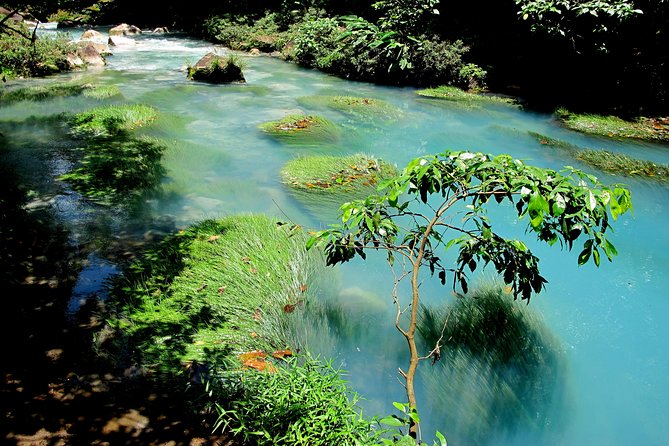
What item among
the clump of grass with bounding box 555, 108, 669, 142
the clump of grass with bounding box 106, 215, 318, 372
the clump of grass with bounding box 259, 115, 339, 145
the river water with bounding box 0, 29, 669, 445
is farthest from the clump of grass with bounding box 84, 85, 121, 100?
the clump of grass with bounding box 555, 108, 669, 142

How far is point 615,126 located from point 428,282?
1166 centimetres

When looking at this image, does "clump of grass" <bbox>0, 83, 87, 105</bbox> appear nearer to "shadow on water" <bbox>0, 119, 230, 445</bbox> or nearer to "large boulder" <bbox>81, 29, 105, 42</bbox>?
"shadow on water" <bbox>0, 119, 230, 445</bbox>

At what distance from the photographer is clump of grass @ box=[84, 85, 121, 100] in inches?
550

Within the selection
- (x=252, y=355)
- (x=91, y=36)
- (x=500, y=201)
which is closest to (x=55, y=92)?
(x=91, y=36)

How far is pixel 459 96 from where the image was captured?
1730 cm

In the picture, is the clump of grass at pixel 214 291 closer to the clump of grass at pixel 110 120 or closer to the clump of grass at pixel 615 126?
A: the clump of grass at pixel 110 120

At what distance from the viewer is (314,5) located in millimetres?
25859

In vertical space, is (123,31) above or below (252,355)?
above

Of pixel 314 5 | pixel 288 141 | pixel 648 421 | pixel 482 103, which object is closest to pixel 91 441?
pixel 648 421

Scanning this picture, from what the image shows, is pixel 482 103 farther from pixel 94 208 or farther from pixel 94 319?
pixel 94 319

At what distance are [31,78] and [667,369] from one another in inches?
799

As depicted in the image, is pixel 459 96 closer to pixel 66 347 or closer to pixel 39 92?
pixel 39 92

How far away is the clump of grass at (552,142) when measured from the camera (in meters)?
11.7

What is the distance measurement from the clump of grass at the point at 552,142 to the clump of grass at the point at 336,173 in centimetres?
527
